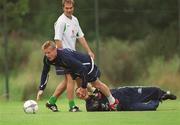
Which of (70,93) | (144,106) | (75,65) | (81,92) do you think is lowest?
(144,106)

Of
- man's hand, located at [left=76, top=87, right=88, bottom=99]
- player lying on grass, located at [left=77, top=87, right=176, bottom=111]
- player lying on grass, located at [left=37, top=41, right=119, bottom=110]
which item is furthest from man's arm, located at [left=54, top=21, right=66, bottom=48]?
man's hand, located at [left=76, top=87, right=88, bottom=99]

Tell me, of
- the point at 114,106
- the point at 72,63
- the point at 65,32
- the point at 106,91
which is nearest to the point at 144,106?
the point at 114,106

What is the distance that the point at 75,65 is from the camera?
1234 centimetres

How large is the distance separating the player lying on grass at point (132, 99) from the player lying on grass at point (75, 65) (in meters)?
0.19

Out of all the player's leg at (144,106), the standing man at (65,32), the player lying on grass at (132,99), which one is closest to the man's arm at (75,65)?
the player lying on grass at (132,99)

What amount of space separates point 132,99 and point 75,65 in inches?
48.3

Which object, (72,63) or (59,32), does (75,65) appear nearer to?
(72,63)

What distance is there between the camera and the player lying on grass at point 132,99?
42.5 feet

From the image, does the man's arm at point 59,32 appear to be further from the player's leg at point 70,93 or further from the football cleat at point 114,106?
the football cleat at point 114,106

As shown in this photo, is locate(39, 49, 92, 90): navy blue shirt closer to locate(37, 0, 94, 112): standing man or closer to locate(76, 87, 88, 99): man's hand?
locate(76, 87, 88, 99): man's hand

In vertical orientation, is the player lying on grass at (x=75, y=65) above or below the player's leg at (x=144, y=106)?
above

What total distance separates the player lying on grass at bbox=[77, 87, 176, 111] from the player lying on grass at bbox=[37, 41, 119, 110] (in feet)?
0.63

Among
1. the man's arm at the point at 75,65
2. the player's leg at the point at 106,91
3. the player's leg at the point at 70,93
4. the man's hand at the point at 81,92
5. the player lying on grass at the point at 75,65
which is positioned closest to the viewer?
the man's hand at the point at 81,92

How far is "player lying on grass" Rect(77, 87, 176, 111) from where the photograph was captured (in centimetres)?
1297
